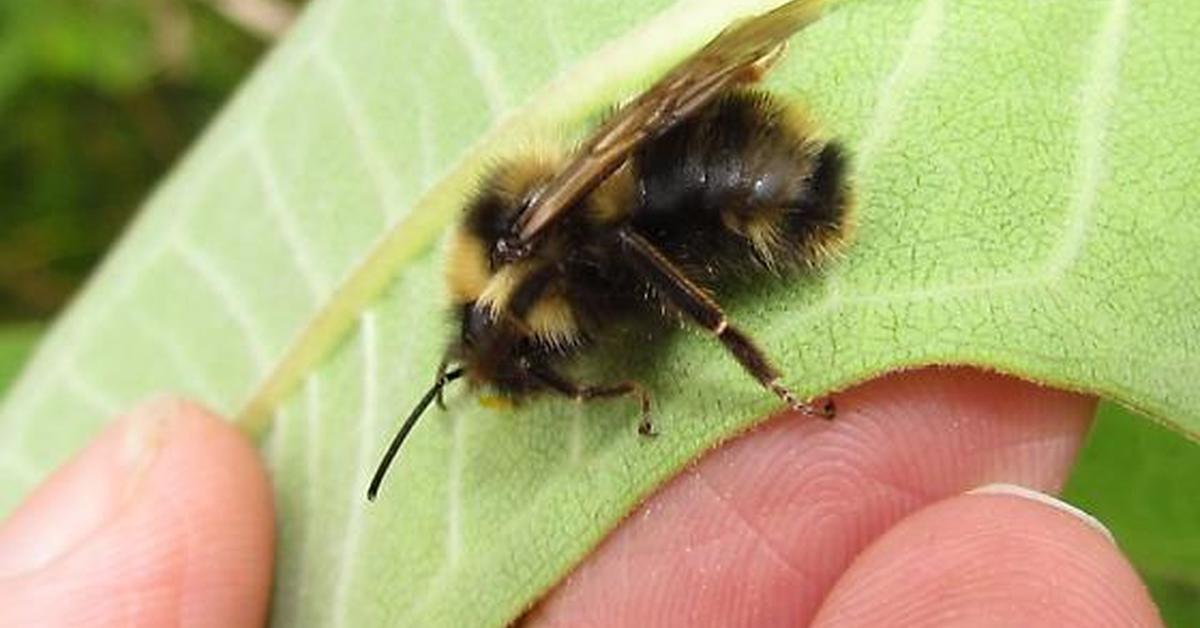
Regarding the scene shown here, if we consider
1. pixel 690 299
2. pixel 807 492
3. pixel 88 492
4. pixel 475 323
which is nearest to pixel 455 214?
pixel 475 323

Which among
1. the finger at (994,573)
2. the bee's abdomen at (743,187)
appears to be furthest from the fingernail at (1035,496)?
the bee's abdomen at (743,187)

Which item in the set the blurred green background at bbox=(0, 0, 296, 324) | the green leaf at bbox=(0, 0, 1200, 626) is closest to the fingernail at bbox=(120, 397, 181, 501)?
the green leaf at bbox=(0, 0, 1200, 626)

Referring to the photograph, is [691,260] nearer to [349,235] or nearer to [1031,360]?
[1031,360]

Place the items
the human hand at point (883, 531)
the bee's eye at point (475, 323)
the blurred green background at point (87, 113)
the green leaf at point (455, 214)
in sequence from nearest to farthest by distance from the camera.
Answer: the green leaf at point (455, 214) < the human hand at point (883, 531) < the bee's eye at point (475, 323) < the blurred green background at point (87, 113)

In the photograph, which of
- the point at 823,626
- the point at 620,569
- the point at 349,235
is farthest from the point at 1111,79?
the point at 349,235

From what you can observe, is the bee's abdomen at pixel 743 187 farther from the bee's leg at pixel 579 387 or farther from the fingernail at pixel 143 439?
the fingernail at pixel 143 439

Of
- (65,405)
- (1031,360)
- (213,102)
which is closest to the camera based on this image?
(1031,360)

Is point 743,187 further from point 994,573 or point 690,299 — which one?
point 994,573
